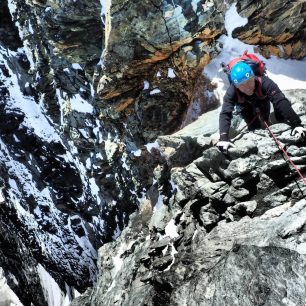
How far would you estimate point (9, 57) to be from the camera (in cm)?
2727

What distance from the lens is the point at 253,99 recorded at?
8.26 meters

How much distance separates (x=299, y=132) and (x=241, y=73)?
5.55 feet

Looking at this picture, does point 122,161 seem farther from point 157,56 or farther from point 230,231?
point 230,231

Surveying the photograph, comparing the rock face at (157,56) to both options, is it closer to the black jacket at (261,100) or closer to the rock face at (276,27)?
the rock face at (276,27)

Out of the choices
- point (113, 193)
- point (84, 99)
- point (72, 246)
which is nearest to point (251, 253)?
point (84, 99)

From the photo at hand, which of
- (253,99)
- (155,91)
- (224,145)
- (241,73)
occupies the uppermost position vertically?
(155,91)

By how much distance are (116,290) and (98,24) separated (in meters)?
12.6

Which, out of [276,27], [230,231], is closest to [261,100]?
[230,231]

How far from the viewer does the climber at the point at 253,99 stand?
7457mm

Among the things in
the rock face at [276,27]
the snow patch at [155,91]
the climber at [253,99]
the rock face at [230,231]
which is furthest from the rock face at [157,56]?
the climber at [253,99]

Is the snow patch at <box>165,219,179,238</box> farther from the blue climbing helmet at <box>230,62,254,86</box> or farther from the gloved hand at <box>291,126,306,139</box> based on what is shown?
the blue climbing helmet at <box>230,62,254,86</box>

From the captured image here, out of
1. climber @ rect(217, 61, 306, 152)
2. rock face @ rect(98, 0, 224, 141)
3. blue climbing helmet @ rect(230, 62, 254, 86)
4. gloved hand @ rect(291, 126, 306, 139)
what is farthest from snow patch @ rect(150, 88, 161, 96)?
gloved hand @ rect(291, 126, 306, 139)

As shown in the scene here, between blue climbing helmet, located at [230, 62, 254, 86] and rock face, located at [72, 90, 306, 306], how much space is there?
5.06 ft

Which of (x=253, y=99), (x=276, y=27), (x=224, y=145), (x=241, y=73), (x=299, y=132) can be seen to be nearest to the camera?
(x=241, y=73)
